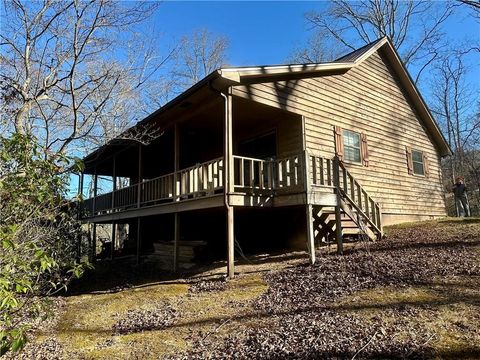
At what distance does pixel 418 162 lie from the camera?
15.9 meters

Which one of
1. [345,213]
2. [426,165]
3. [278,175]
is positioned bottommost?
[345,213]

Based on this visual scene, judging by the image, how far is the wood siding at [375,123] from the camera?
1123cm

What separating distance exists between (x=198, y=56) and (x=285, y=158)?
24.9 metres

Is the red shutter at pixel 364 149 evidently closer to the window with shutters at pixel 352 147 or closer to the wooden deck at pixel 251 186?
the window with shutters at pixel 352 147

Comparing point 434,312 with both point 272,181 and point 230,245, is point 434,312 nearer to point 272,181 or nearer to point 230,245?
point 230,245

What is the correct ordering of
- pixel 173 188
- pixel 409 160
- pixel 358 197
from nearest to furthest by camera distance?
pixel 358 197 < pixel 173 188 < pixel 409 160

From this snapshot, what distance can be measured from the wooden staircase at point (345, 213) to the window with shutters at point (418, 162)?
6.07 metres

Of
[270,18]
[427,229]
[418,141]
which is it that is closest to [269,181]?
[427,229]

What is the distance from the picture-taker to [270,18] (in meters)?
21.2

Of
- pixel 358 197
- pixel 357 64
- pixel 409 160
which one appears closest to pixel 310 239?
pixel 358 197

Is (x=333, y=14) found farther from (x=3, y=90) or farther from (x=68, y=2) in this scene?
(x=3, y=90)

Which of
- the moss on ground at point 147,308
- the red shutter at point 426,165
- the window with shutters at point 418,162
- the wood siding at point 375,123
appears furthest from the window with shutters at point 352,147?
the moss on ground at point 147,308

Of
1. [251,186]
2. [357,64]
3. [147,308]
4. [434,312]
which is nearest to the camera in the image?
[434,312]

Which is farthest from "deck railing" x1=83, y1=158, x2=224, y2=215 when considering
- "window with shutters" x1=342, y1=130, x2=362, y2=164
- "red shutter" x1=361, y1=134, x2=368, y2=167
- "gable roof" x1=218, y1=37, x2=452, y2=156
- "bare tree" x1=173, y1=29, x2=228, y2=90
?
"bare tree" x1=173, y1=29, x2=228, y2=90
